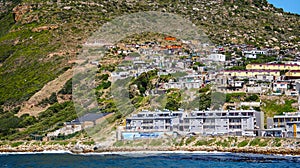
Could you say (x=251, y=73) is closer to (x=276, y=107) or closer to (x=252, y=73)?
(x=252, y=73)

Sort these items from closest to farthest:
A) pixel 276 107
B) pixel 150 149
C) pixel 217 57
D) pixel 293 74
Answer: pixel 150 149 < pixel 276 107 < pixel 293 74 < pixel 217 57

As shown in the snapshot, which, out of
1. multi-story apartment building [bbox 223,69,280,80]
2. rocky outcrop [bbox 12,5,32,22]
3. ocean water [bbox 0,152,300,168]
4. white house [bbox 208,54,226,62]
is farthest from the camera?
rocky outcrop [bbox 12,5,32,22]

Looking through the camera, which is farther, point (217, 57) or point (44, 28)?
point (44, 28)

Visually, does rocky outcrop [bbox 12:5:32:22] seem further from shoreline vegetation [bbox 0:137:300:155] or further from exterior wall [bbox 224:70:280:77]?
shoreline vegetation [bbox 0:137:300:155]

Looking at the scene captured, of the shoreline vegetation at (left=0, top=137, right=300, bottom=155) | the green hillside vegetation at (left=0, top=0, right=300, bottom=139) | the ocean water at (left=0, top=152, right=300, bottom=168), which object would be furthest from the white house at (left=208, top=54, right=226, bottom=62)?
the ocean water at (left=0, top=152, right=300, bottom=168)

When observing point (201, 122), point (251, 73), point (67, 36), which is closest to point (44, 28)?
point (67, 36)

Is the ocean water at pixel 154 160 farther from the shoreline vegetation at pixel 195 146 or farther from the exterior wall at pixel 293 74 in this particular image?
the exterior wall at pixel 293 74
